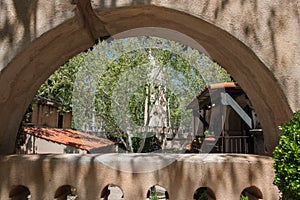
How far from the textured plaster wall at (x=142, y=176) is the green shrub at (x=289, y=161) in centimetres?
55

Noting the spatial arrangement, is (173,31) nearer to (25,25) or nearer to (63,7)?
(63,7)

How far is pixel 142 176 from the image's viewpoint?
263cm

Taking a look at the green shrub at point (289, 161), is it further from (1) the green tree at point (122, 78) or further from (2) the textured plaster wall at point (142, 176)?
(1) the green tree at point (122, 78)

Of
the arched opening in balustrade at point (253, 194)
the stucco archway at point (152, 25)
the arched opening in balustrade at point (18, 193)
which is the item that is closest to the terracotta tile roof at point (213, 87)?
the arched opening in balustrade at point (253, 194)

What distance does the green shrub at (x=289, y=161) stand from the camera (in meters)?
1.96

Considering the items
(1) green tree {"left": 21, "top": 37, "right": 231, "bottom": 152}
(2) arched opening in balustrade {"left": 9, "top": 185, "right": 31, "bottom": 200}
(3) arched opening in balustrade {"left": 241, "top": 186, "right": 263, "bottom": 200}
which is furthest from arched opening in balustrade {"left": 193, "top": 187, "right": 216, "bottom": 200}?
(1) green tree {"left": 21, "top": 37, "right": 231, "bottom": 152}

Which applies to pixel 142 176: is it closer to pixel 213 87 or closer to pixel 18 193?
pixel 18 193

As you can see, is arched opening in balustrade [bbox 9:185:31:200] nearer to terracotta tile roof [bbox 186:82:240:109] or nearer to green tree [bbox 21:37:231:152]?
terracotta tile roof [bbox 186:82:240:109]

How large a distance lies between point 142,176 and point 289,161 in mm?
1350

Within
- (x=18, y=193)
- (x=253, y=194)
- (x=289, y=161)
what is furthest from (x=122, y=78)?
(x=289, y=161)

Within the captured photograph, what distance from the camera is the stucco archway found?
2418 millimetres

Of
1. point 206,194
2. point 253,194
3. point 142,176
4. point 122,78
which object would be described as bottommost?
point 206,194

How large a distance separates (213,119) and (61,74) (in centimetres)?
745

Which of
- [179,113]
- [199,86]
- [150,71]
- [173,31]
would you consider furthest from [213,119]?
[173,31]
